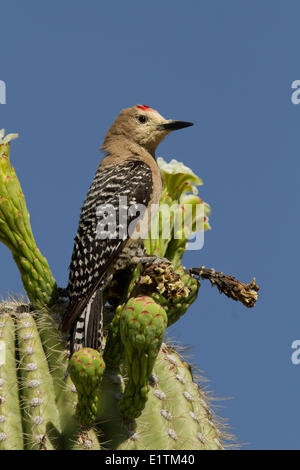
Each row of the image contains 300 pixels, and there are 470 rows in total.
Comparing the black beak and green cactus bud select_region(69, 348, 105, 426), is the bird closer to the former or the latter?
the black beak

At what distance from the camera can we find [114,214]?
18.6ft

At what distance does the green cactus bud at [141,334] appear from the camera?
368 cm

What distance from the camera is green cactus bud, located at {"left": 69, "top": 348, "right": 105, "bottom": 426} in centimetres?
372

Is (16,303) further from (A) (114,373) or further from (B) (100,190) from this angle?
(B) (100,190)

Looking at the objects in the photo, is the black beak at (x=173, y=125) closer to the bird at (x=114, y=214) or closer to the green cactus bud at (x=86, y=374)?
the bird at (x=114, y=214)

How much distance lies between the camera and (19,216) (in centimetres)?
472

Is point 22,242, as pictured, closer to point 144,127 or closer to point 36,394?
point 36,394

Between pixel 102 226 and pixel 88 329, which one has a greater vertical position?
pixel 102 226

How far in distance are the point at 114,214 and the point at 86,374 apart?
2.14 metres

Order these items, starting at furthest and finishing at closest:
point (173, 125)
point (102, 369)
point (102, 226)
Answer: point (173, 125), point (102, 226), point (102, 369)

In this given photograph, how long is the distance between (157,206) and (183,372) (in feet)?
4.61

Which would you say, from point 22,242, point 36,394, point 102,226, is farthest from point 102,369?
point 102,226

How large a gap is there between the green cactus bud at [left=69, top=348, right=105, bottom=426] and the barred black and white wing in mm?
618

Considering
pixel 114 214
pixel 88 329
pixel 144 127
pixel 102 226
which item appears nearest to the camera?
pixel 88 329
